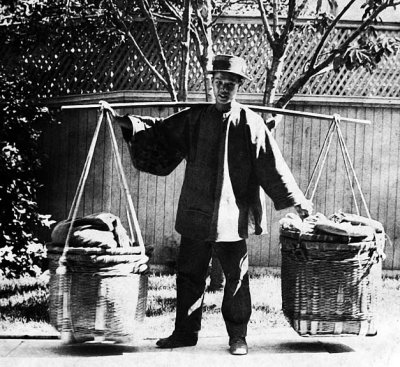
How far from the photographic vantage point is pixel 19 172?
22.8 feet

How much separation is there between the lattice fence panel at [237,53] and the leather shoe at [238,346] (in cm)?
397

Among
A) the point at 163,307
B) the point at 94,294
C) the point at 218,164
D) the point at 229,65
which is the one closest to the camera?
the point at 94,294

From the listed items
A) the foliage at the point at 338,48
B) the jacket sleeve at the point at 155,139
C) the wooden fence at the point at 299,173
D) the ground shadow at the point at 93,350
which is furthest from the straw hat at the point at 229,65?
the wooden fence at the point at 299,173

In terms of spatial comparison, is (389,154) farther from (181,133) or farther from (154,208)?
(181,133)

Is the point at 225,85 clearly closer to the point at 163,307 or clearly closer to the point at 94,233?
the point at 94,233

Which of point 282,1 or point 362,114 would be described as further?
point 282,1

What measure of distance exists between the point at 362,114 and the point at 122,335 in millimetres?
4492

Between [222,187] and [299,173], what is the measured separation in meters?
3.42

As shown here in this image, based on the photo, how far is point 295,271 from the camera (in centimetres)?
459

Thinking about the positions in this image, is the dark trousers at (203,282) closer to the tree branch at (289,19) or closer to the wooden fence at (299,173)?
the tree branch at (289,19)

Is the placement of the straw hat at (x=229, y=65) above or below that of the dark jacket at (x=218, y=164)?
above

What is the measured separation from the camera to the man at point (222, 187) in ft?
A: 14.8

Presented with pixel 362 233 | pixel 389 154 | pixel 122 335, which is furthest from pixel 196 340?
pixel 389 154

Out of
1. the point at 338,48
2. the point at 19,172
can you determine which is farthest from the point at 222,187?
the point at 19,172
